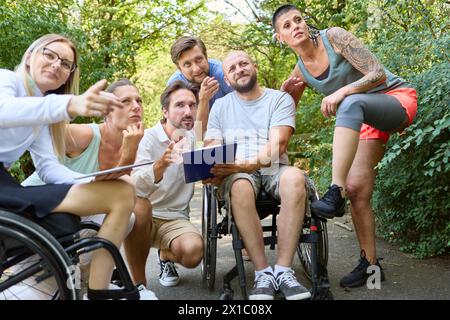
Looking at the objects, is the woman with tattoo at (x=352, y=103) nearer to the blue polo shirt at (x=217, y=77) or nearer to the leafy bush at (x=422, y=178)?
the leafy bush at (x=422, y=178)

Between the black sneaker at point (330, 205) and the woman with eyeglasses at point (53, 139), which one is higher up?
the woman with eyeglasses at point (53, 139)

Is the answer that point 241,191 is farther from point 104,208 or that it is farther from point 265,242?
point 104,208

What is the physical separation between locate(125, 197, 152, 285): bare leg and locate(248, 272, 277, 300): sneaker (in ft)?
2.28

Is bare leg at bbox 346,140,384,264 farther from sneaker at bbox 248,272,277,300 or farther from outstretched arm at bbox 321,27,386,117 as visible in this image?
sneaker at bbox 248,272,277,300

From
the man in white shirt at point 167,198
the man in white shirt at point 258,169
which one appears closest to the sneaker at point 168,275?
the man in white shirt at point 167,198

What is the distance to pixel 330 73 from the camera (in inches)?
131

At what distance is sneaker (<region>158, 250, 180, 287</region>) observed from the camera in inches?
139

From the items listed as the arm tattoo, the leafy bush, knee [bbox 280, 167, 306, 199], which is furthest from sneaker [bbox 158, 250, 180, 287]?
the arm tattoo

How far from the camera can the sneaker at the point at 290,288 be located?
2.79 meters

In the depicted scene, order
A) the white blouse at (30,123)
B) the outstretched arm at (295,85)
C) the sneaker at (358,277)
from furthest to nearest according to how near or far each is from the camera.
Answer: the outstretched arm at (295,85) < the sneaker at (358,277) < the white blouse at (30,123)

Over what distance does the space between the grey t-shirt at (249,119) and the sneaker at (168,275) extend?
3.02ft
